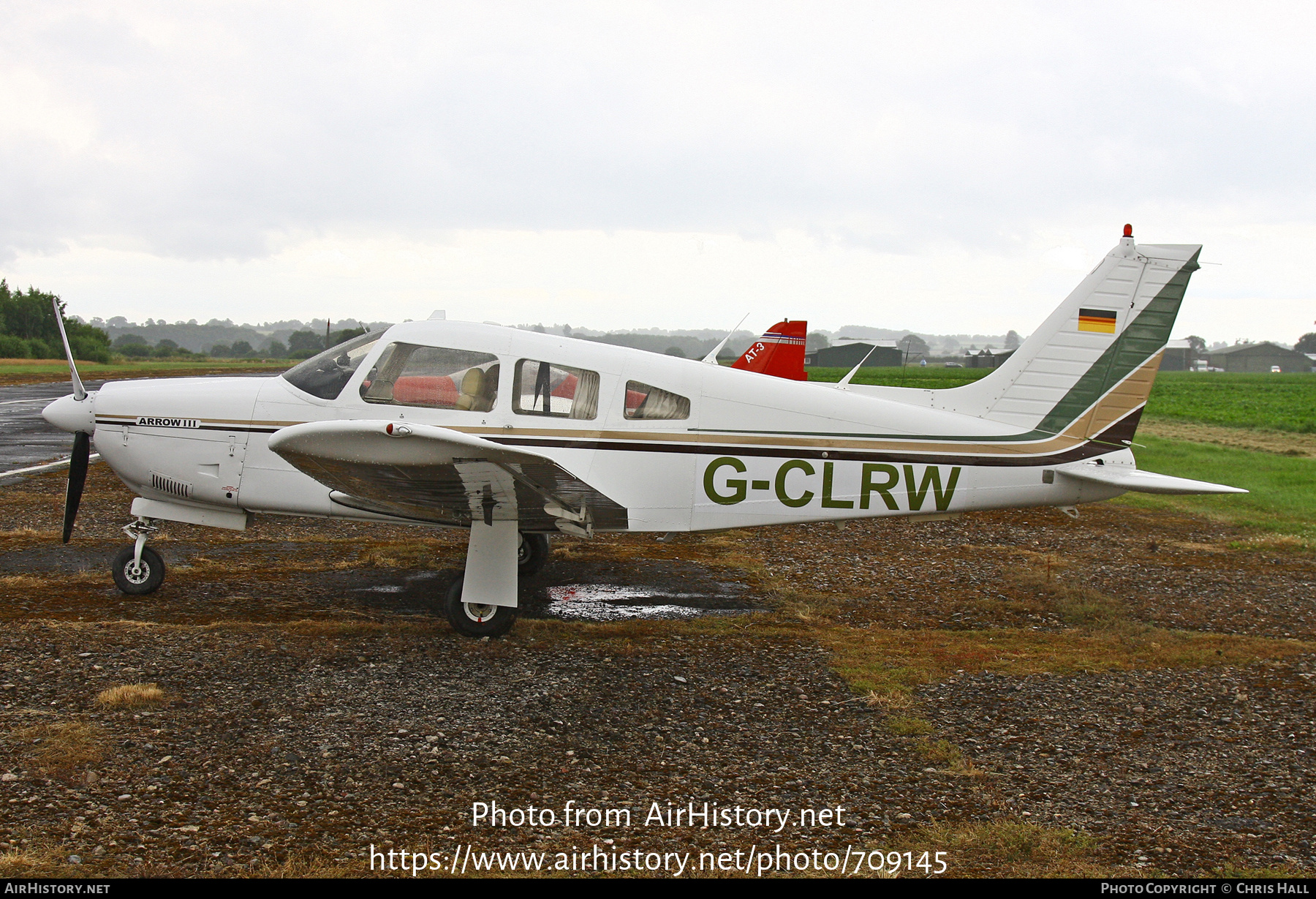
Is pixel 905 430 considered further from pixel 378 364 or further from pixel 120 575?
pixel 120 575

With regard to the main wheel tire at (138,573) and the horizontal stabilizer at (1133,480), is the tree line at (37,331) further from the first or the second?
the horizontal stabilizer at (1133,480)

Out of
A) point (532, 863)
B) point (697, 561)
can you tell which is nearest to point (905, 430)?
point (697, 561)

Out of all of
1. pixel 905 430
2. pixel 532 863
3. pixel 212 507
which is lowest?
pixel 532 863

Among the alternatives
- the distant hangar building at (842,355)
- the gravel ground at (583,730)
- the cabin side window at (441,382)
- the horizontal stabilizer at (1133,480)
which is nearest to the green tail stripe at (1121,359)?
the horizontal stabilizer at (1133,480)

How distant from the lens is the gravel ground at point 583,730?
3.71 m

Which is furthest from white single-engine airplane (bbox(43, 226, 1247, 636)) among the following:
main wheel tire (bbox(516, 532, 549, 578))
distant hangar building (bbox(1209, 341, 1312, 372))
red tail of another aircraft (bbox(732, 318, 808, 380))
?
distant hangar building (bbox(1209, 341, 1312, 372))

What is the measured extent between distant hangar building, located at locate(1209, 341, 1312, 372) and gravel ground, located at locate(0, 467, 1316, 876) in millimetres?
143815

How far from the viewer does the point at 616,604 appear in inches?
290

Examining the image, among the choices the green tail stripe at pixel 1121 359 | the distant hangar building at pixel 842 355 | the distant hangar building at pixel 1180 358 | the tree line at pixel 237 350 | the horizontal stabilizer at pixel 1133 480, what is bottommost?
the horizontal stabilizer at pixel 1133 480

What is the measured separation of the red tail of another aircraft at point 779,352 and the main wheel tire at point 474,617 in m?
17.7

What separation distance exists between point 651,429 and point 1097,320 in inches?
147
